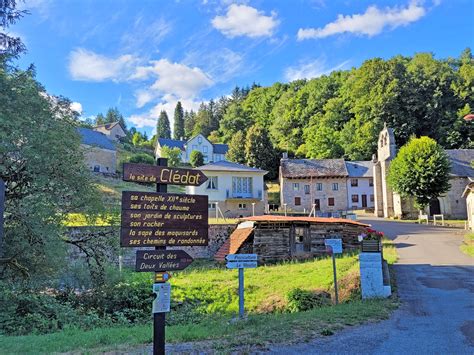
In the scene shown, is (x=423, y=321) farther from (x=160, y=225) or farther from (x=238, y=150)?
(x=238, y=150)

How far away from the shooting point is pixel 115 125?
294ft

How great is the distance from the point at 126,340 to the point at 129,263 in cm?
1840

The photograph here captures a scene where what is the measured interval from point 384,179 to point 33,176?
45.1 metres

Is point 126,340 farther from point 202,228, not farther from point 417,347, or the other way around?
point 417,347

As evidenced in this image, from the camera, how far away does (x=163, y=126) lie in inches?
4523

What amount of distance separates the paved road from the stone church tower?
30.6 meters

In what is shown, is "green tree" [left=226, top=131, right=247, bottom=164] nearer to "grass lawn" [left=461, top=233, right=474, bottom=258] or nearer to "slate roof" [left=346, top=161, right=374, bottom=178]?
"slate roof" [left=346, top=161, right=374, bottom=178]

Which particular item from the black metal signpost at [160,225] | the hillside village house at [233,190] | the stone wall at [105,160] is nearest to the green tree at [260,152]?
the stone wall at [105,160]

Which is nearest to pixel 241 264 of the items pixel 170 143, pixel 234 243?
pixel 234 243

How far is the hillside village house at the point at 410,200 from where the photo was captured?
144ft

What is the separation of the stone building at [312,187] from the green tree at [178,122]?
203 ft

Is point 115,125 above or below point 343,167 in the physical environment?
above

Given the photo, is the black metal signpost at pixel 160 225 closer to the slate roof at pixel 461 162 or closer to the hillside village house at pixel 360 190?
the slate roof at pixel 461 162

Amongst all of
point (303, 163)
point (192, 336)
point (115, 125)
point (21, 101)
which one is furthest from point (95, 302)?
point (115, 125)
